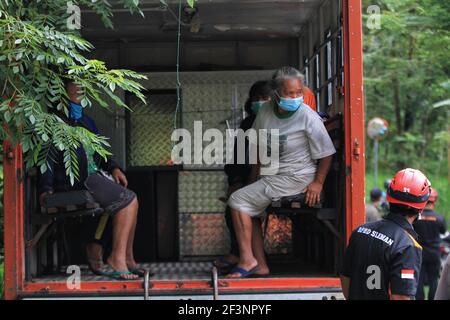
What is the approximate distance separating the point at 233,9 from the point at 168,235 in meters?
2.48

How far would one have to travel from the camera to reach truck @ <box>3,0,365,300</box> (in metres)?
6.08

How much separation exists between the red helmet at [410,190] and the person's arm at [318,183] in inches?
69.6

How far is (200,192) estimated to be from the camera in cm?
779

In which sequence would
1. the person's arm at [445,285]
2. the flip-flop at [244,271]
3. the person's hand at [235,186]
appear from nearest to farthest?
1. the person's arm at [445,285]
2. the flip-flop at [244,271]
3. the person's hand at [235,186]

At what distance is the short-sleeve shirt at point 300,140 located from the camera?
5781 mm

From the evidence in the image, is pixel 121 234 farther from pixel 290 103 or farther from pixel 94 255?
pixel 290 103

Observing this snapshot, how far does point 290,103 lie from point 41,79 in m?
1.89

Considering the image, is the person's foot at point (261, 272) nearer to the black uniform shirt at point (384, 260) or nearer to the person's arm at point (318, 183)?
the person's arm at point (318, 183)

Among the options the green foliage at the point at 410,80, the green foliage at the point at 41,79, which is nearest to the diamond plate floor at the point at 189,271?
the green foliage at the point at 41,79

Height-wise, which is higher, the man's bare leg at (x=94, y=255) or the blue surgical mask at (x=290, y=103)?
the blue surgical mask at (x=290, y=103)

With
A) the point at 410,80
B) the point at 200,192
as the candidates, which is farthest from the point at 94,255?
the point at 410,80

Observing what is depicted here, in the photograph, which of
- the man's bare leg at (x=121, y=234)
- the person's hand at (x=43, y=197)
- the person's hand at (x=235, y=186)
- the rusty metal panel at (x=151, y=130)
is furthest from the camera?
the rusty metal panel at (x=151, y=130)

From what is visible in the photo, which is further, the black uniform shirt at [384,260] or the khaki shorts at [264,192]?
the khaki shorts at [264,192]
